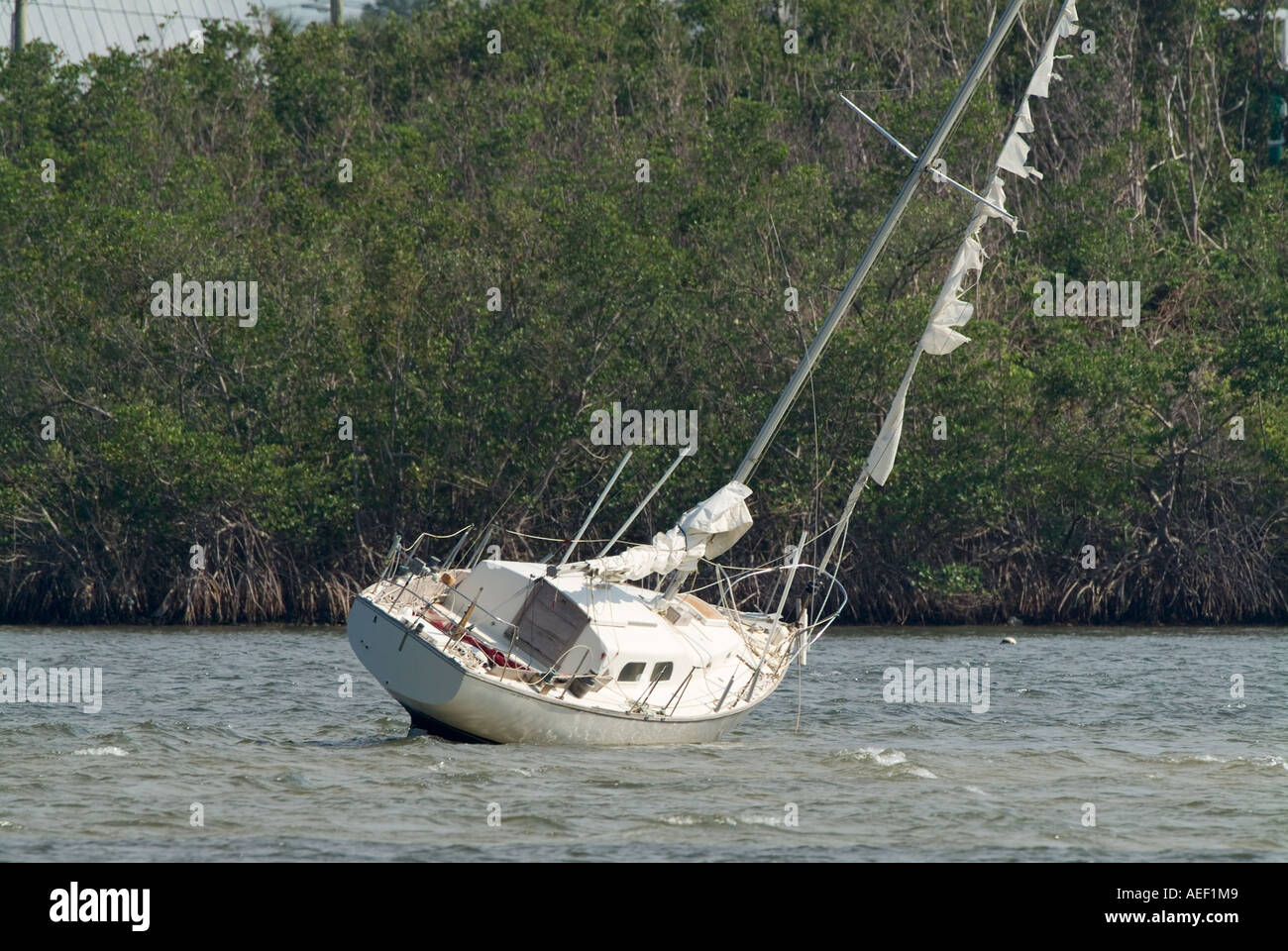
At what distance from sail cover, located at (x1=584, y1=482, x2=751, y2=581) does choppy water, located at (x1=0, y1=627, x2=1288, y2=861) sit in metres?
2.89

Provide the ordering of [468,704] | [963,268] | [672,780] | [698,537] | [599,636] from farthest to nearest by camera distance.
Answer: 1. [963,268]
2. [698,537]
3. [599,636]
4. [468,704]
5. [672,780]

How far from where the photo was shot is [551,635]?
26375 millimetres

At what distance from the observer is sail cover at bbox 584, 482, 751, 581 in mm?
28125

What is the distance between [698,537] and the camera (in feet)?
95.3

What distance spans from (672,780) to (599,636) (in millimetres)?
2661

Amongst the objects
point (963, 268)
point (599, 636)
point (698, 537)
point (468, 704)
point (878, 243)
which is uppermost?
point (878, 243)

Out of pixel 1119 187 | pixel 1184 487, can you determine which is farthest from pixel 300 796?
pixel 1119 187

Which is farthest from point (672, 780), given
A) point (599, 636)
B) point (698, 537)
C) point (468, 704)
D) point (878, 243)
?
point (878, 243)

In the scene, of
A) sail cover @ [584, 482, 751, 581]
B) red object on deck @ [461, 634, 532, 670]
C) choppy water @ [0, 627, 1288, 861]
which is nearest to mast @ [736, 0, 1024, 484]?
sail cover @ [584, 482, 751, 581]

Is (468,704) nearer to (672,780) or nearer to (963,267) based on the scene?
(672,780)

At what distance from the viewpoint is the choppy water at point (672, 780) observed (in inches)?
805

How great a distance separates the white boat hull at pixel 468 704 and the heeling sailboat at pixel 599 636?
0.02m

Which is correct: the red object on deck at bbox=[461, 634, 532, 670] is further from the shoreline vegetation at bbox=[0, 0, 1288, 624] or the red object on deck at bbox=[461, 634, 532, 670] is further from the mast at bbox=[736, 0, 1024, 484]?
the shoreline vegetation at bbox=[0, 0, 1288, 624]

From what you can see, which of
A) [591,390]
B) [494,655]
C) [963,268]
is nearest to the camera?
[494,655]
